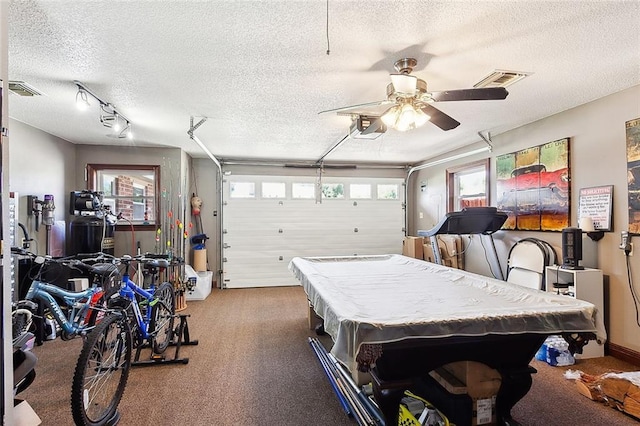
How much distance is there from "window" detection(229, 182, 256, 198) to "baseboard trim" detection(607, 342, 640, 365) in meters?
5.46

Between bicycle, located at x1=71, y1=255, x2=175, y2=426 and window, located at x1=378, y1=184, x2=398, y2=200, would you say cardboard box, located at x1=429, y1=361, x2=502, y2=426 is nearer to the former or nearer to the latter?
bicycle, located at x1=71, y1=255, x2=175, y2=426

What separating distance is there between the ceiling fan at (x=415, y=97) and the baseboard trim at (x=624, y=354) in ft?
8.50

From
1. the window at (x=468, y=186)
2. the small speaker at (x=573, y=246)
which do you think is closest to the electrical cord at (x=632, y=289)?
the small speaker at (x=573, y=246)

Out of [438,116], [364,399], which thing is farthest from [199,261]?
[438,116]

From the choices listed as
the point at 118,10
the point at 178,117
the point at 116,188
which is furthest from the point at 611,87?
the point at 116,188

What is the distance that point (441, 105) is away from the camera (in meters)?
3.37

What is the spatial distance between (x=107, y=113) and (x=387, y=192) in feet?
16.8

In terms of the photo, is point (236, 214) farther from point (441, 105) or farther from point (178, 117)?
point (441, 105)

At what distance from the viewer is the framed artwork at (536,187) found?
3.54 m

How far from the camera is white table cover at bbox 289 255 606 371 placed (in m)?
1.52

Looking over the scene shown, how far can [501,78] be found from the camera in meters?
2.68

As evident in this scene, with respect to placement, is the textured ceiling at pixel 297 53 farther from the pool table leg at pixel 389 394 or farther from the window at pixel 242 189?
the window at pixel 242 189

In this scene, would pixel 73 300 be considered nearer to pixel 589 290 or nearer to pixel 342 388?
pixel 342 388

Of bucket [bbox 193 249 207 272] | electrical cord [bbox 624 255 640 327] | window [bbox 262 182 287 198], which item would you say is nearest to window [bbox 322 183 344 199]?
window [bbox 262 182 287 198]
